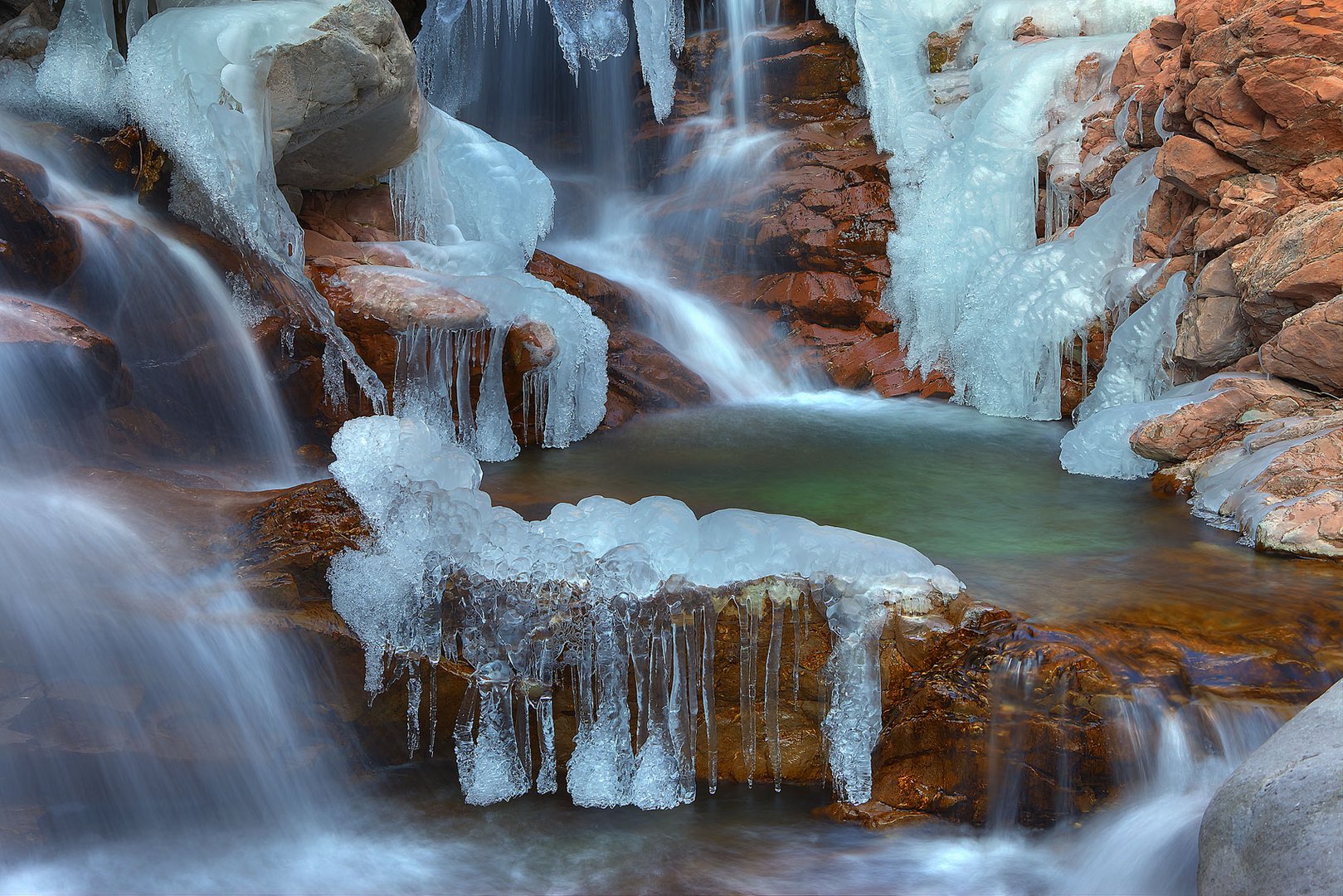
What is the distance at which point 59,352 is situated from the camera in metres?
4.25

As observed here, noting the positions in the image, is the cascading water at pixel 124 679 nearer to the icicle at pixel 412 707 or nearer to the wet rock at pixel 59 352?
the wet rock at pixel 59 352

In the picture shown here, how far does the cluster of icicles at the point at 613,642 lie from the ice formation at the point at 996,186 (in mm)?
3887

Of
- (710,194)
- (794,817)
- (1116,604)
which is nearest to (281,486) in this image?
(794,817)

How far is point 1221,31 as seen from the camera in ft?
19.5

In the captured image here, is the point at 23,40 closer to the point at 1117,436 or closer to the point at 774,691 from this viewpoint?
the point at 774,691

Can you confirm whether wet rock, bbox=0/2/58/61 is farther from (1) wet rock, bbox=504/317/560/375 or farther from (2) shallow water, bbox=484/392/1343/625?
(2) shallow water, bbox=484/392/1343/625

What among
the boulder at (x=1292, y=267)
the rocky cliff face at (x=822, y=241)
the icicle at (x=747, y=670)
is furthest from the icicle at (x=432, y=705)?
the rocky cliff face at (x=822, y=241)

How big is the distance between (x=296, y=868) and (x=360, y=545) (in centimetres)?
101

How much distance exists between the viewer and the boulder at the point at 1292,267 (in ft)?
16.5

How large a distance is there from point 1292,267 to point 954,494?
6.36 ft

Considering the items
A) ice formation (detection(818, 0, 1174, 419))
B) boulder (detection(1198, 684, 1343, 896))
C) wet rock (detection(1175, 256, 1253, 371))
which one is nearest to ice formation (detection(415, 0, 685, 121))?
ice formation (detection(818, 0, 1174, 419))

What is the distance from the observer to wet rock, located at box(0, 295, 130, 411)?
415cm

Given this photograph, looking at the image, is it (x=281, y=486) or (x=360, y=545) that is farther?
(x=281, y=486)

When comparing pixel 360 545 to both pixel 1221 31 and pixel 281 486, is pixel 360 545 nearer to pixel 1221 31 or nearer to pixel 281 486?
pixel 281 486
